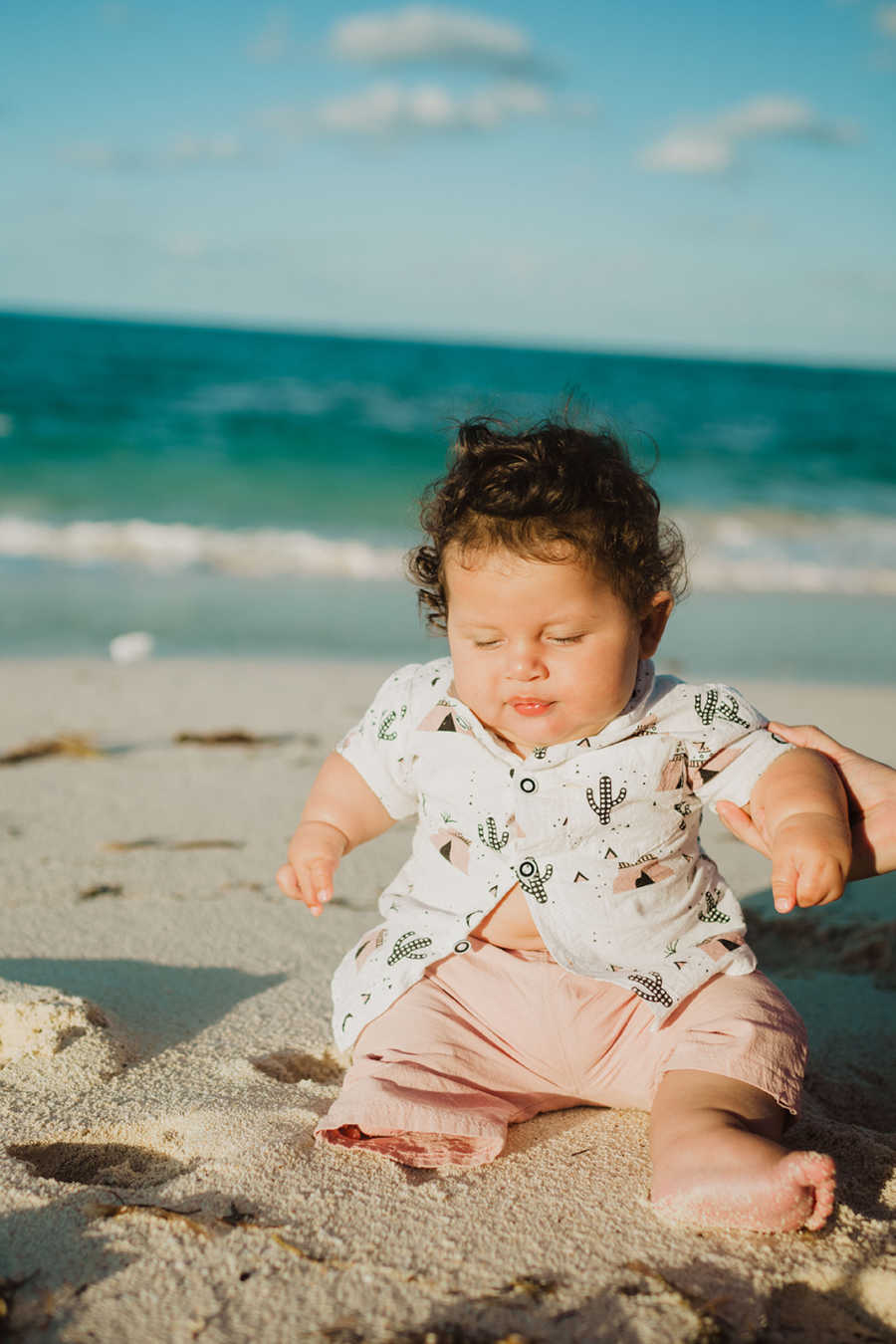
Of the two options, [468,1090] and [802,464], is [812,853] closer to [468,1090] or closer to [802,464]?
[468,1090]

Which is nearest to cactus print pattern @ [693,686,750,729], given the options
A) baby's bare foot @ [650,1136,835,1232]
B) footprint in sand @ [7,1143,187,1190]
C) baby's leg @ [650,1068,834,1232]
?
baby's leg @ [650,1068,834,1232]

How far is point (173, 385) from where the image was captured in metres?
24.0

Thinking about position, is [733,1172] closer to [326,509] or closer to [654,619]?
[654,619]

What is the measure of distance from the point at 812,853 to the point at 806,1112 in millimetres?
553

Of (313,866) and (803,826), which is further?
(313,866)

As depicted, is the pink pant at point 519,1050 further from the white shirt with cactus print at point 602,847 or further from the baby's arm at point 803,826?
the baby's arm at point 803,826

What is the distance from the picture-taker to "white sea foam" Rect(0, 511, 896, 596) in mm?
9633

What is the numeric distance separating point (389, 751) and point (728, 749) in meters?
0.64

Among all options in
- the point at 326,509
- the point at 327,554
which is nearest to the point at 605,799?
the point at 327,554

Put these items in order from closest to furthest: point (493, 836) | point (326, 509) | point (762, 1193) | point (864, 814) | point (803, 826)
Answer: point (762, 1193) < point (803, 826) < point (864, 814) < point (493, 836) < point (326, 509)

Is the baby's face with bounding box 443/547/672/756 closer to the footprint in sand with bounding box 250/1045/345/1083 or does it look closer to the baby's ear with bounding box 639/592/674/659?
the baby's ear with bounding box 639/592/674/659

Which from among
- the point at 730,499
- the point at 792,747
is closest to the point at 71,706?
the point at 792,747

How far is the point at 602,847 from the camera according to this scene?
2.16 meters

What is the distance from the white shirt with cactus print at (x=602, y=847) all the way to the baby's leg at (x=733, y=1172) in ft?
0.95
